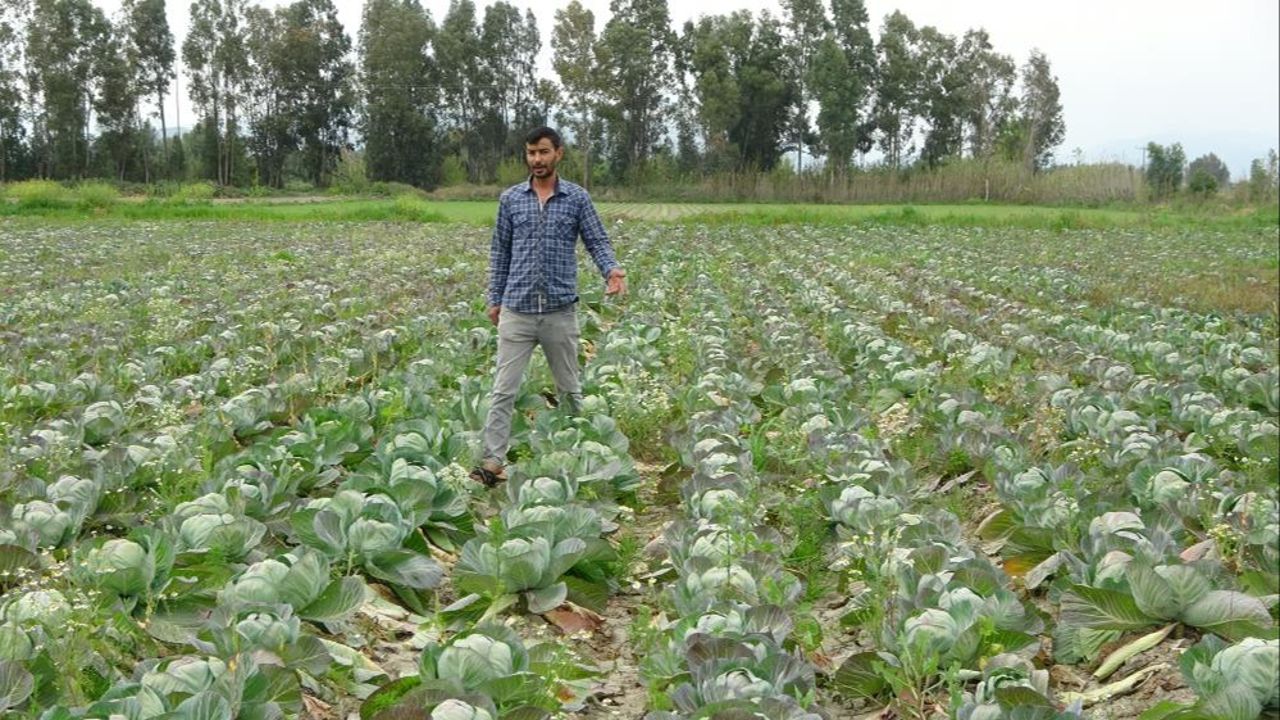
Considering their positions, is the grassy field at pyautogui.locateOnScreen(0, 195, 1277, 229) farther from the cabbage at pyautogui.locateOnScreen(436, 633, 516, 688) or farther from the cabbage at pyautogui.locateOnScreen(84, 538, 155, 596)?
the cabbage at pyautogui.locateOnScreen(436, 633, 516, 688)

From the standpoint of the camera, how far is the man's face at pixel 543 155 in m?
5.96

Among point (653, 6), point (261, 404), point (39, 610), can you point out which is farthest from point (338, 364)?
point (653, 6)

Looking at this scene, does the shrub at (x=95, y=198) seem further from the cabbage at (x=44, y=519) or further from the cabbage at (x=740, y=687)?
the cabbage at (x=740, y=687)

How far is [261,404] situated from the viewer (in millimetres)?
6742

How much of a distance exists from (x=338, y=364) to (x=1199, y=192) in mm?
38566

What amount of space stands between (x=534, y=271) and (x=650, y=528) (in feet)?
5.32

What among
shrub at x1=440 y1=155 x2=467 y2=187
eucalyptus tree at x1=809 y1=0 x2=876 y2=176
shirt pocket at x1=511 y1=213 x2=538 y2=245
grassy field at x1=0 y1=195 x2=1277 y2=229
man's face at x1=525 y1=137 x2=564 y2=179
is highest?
eucalyptus tree at x1=809 y1=0 x2=876 y2=176

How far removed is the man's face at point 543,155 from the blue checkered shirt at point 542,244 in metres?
0.19

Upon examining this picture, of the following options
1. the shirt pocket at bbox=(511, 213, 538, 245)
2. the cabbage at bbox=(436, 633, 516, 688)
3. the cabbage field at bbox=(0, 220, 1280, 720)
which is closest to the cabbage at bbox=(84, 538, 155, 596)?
the cabbage field at bbox=(0, 220, 1280, 720)

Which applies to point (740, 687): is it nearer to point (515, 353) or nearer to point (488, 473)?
point (488, 473)

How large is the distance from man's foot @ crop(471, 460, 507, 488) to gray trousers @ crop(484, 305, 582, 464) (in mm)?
68

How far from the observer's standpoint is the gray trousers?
618cm

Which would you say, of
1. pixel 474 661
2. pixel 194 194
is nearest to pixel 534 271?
pixel 474 661

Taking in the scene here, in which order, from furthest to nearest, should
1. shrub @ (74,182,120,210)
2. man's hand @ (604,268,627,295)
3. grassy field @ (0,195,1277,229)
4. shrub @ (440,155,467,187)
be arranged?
A: shrub @ (440,155,467,187)
shrub @ (74,182,120,210)
grassy field @ (0,195,1277,229)
man's hand @ (604,268,627,295)
